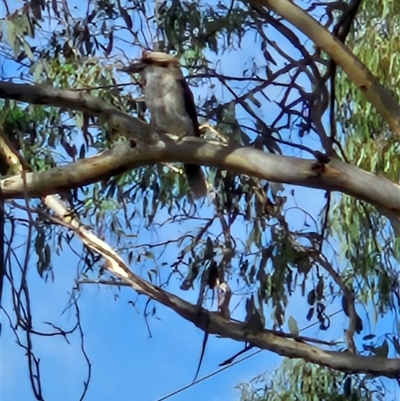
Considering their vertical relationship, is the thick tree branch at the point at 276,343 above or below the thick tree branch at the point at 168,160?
below

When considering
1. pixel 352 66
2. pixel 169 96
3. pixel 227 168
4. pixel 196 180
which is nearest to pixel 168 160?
pixel 227 168

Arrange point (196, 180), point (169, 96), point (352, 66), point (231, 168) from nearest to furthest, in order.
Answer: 1. point (231, 168)
2. point (352, 66)
3. point (196, 180)
4. point (169, 96)

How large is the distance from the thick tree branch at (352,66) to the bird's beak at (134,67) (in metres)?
0.88

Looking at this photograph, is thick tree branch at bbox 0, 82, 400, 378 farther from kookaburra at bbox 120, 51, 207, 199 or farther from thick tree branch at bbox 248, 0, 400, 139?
kookaburra at bbox 120, 51, 207, 199

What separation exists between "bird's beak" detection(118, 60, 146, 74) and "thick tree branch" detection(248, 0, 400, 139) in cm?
88

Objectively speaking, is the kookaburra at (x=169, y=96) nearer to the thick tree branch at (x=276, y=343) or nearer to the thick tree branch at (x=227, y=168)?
the thick tree branch at (x=276, y=343)

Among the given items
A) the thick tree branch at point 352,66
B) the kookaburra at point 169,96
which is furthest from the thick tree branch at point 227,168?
the kookaburra at point 169,96

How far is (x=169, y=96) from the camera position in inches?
140

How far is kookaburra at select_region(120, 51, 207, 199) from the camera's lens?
329 cm

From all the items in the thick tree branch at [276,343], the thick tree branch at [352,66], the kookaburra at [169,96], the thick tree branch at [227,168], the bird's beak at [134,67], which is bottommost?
the thick tree branch at [276,343]

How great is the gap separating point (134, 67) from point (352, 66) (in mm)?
1080

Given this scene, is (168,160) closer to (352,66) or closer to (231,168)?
(231,168)

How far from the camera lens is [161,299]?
282cm

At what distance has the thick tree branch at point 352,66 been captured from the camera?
8.91ft
